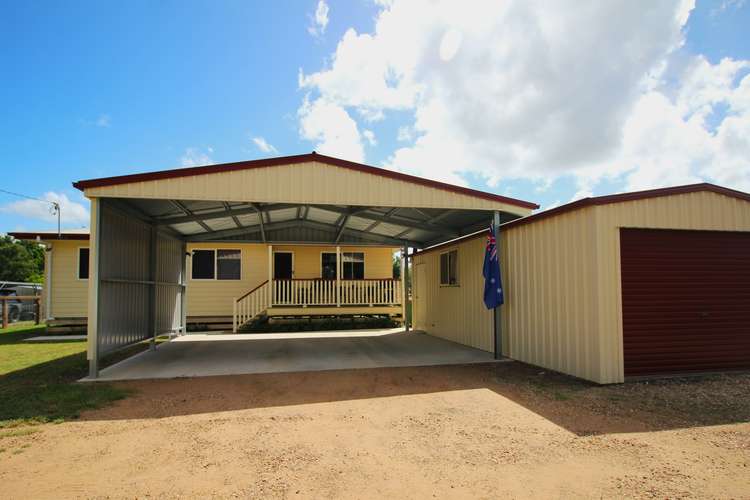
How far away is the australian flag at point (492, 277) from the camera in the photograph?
25.4ft

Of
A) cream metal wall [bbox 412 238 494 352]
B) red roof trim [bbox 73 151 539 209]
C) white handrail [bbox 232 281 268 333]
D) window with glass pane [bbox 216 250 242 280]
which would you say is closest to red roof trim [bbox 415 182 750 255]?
red roof trim [bbox 73 151 539 209]

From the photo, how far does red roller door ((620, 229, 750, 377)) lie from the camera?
6.20 m

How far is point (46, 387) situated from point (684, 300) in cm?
933

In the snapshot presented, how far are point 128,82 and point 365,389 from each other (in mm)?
9150

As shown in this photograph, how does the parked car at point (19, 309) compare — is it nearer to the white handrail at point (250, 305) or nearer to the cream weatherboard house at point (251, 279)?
the cream weatherboard house at point (251, 279)

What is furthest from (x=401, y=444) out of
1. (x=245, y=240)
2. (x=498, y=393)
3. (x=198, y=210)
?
(x=245, y=240)

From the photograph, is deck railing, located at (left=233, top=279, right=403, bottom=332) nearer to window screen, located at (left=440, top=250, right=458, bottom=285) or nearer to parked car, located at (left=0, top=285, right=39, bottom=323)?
window screen, located at (left=440, top=250, right=458, bottom=285)

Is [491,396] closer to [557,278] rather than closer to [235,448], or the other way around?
[557,278]

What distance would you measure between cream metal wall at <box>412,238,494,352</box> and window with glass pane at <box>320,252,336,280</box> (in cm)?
364

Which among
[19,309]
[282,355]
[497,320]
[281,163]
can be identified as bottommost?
[282,355]

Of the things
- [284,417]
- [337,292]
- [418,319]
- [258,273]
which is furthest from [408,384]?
[258,273]

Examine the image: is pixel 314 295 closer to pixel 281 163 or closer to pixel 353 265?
pixel 353 265

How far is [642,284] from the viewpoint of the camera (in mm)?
6254

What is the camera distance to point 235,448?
3756 mm
